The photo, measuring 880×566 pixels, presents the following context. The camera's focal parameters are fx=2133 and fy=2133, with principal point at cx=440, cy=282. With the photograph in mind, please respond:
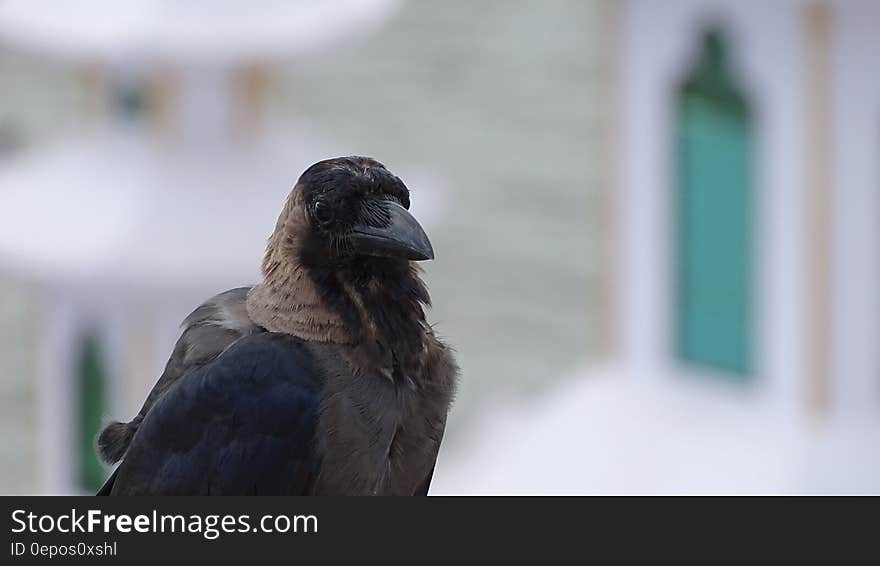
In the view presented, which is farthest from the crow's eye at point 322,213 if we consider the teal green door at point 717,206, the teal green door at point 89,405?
the teal green door at point 89,405

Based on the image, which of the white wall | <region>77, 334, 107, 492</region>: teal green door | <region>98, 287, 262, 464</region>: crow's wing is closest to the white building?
the white wall

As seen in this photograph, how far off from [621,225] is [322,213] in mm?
4169

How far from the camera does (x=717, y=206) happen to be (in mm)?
6305

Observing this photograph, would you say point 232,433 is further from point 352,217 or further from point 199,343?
point 352,217

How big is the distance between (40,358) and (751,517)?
4.75 meters

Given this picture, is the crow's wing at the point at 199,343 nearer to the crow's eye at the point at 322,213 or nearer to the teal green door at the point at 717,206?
the crow's eye at the point at 322,213

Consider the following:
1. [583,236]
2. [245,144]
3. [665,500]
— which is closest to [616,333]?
[245,144]

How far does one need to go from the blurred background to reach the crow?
10.1ft

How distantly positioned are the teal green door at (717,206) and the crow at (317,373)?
138 inches

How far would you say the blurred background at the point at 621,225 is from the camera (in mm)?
5734

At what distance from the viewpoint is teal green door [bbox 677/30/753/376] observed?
6117mm

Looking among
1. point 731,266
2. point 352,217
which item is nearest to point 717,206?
point 731,266

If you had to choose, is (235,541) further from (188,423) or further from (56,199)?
(56,199)

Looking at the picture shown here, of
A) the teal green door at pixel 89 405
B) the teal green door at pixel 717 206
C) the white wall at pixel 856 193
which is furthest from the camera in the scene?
the teal green door at pixel 89 405
